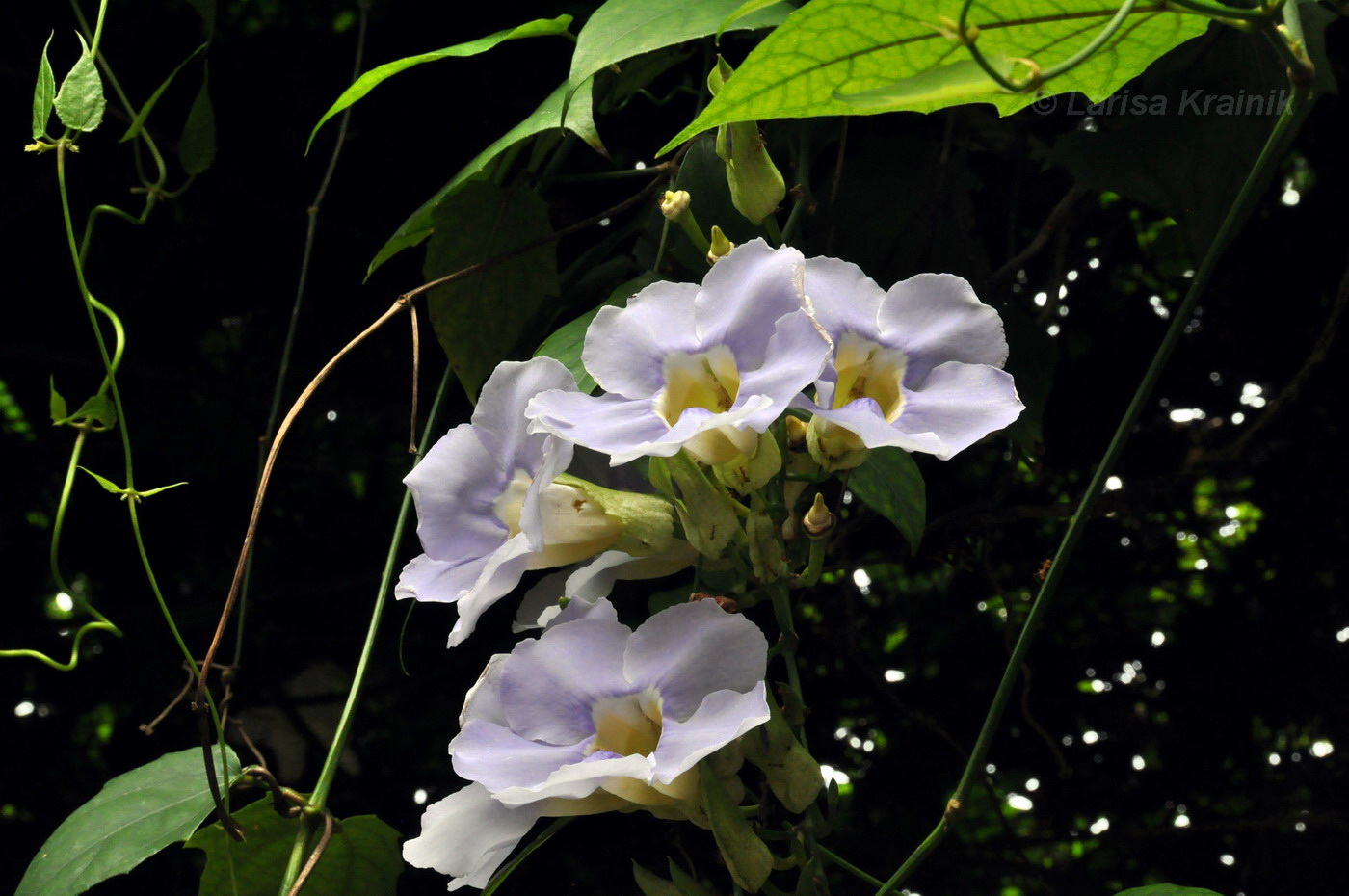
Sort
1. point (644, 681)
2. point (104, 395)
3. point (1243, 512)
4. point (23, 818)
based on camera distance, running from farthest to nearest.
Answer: point (1243, 512) → point (23, 818) → point (104, 395) → point (644, 681)

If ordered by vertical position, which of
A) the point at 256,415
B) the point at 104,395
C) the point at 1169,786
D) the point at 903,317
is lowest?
the point at 1169,786

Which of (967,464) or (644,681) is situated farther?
(967,464)

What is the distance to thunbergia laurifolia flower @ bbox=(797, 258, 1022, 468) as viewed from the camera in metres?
0.43

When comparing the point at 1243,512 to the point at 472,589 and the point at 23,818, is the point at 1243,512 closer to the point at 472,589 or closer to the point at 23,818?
the point at 472,589

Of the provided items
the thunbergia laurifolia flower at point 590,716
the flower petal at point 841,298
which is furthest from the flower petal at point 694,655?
the flower petal at point 841,298

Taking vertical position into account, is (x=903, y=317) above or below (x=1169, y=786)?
above

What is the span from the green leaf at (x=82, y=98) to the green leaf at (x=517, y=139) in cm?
18

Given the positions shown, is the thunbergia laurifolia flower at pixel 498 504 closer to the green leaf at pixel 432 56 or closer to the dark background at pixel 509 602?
the green leaf at pixel 432 56

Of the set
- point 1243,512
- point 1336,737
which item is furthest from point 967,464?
point 1336,737

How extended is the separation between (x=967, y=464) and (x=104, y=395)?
2.17 ft

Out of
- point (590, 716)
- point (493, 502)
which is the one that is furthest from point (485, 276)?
point (590, 716)

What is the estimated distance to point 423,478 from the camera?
1.61 feet

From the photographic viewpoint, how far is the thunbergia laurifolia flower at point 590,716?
40 cm

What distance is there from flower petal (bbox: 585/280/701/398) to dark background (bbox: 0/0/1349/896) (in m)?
0.42
